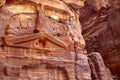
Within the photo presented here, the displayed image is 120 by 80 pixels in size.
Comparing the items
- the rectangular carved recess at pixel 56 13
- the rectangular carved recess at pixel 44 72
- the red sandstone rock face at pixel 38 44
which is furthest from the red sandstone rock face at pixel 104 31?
the rectangular carved recess at pixel 44 72

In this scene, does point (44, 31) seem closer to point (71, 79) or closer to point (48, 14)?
point (48, 14)

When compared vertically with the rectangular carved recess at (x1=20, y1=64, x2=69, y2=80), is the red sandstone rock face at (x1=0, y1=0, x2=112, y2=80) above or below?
above

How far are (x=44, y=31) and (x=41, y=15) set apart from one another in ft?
2.44

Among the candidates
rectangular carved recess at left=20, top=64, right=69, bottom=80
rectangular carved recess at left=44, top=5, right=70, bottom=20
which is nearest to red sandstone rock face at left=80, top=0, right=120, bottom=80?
rectangular carved recess at left=44, top=5, right=70, bottom=20

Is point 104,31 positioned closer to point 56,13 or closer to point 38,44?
point 56,13

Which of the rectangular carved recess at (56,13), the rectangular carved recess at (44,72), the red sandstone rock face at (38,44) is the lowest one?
the rectangular carved recess at (44,72)

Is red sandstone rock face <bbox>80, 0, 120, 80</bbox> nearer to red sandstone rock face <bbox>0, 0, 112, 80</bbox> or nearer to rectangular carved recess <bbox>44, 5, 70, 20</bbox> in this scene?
red sandstone rock face <bbox>0, 0, 112, 80</bbox>

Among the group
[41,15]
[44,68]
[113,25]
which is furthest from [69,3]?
[113,25]

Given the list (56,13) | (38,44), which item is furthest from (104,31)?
(38,44)

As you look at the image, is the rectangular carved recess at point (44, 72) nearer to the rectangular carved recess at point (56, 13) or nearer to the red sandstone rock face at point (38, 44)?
the red sandstone rock face at point (38, 44)

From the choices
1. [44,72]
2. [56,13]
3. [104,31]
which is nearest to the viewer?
[44,72]

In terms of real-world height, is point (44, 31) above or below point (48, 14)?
below

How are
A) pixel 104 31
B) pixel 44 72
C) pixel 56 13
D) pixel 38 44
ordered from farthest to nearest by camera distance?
pixel 104 31 → pixel 56 13 → pixel 38 44 → pixel 44 72

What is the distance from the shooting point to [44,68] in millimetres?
11125
